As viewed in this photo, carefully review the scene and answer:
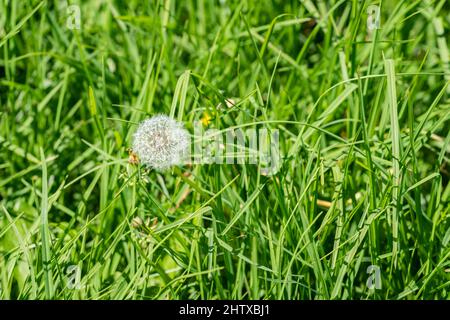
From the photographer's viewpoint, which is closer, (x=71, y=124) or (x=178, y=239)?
(x=178, y=239)

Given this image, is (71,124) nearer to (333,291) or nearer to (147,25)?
(147,25)
